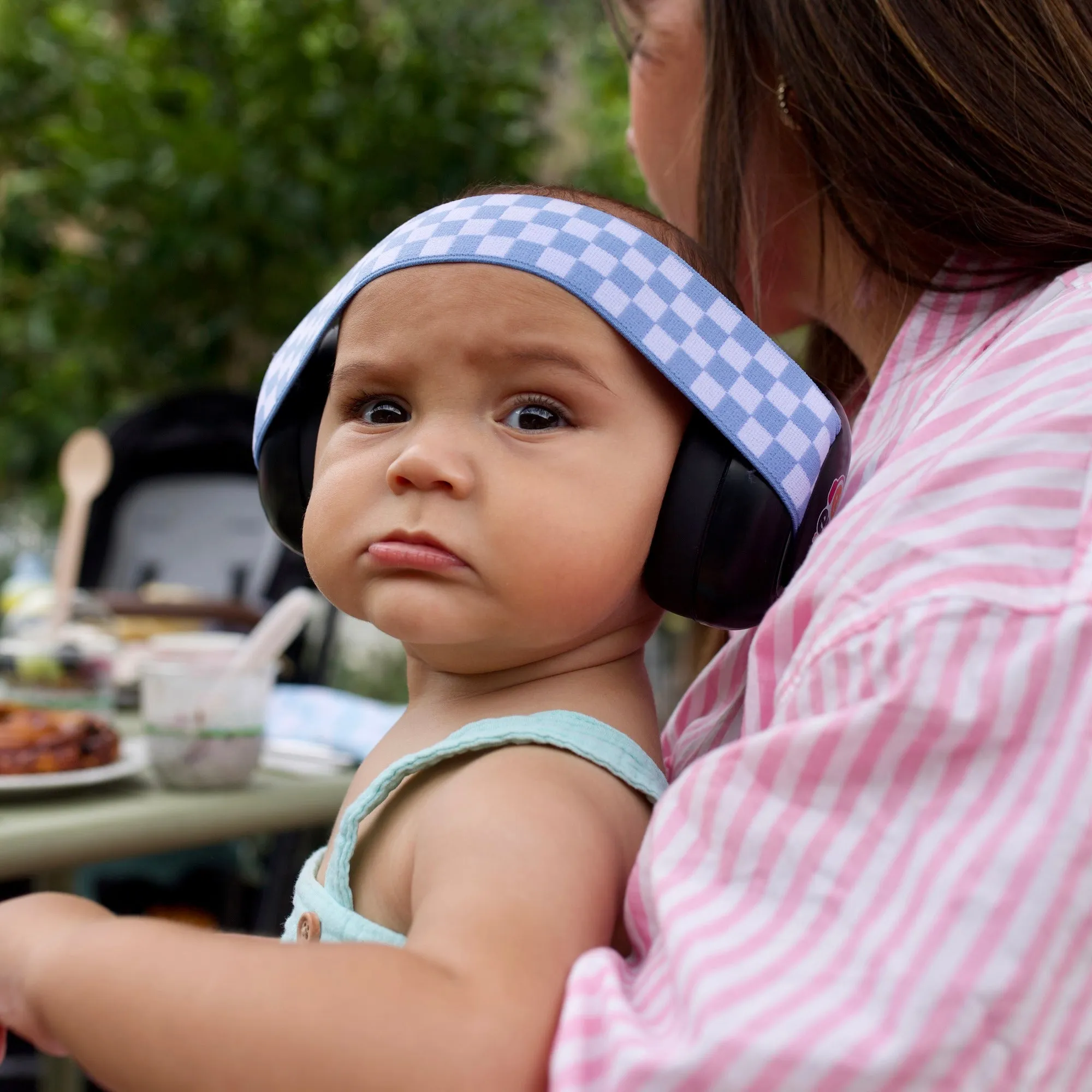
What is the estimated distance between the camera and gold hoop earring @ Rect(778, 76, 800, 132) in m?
0.96

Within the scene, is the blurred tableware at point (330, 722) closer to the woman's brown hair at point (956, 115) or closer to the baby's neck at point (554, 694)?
the baby's neck at point (554, 694)

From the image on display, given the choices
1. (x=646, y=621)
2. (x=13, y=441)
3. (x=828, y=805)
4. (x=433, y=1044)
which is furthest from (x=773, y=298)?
(x=13, y=441)

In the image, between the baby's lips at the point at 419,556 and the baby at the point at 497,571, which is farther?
the baby's lips at the point at 419,556

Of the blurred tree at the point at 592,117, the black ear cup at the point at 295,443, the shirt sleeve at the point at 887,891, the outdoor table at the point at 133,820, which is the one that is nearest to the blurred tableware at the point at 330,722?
the outdoor table at the point at 133,820

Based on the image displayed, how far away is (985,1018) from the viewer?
0.53 metres

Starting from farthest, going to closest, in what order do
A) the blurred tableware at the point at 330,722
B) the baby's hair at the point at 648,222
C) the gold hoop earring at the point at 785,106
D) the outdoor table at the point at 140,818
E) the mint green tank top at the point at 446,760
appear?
the blurred tableware at the point at 330,722, the outdoor table at the point at 140,818, the gold hoop earring at the point at 785,106, the baby's hair at the point at 648,222, the mint green tank top at the point at 446,760

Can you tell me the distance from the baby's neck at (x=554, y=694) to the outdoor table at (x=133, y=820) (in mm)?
640

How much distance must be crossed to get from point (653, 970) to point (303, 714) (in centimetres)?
148

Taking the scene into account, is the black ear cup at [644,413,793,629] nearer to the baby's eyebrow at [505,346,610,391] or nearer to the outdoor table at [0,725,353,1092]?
the baby's eyebrow at [505,346,610,391]

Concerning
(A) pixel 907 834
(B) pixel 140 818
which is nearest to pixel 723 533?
(A) pixel 907 834

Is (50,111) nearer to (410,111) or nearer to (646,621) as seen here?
(410,111)

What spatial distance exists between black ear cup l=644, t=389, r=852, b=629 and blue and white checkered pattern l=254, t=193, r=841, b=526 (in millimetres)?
13

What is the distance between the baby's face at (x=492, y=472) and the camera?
72 cm

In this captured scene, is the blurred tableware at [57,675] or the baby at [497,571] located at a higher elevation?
the baby at [497,571]
